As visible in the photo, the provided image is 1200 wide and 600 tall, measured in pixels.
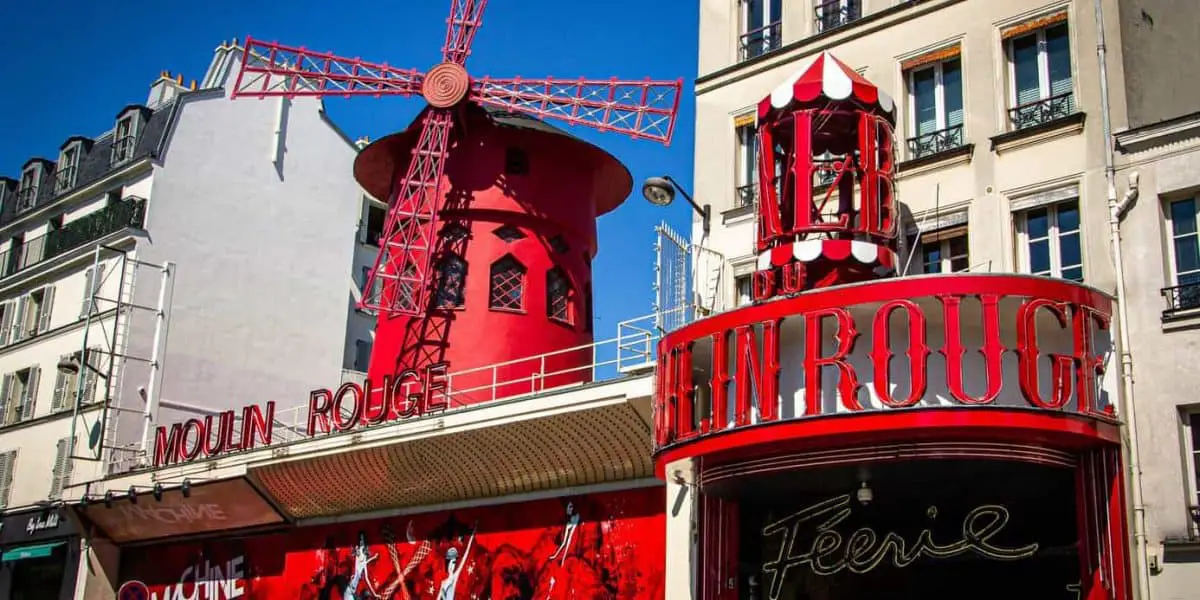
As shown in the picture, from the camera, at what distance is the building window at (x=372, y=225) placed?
969 inches

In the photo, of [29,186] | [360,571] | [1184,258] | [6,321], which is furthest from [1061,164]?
[29,186]

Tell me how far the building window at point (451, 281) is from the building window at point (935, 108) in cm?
693

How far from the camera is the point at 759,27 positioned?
13422 mm

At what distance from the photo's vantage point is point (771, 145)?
36.2 feet

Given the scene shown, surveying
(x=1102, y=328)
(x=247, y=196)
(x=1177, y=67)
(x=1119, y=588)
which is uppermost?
(x=247, y=196)

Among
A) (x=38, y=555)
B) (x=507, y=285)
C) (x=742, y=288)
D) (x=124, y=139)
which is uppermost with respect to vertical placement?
(x=124, y=139)

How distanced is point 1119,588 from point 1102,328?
1.85 m

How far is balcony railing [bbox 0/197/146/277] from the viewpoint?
21.7m

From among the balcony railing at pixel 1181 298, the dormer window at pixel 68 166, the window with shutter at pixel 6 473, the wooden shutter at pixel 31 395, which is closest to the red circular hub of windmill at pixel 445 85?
the wooden shutter at pixel 31 395

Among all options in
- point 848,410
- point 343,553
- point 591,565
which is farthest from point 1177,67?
point 343,553

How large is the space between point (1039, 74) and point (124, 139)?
657 inches

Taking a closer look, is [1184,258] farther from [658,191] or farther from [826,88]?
[658,191]

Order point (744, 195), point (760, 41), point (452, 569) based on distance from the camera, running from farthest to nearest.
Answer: point (452, 569) → point (760, 41) → point (744, 195)

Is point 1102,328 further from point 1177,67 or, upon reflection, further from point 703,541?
point 703,541
